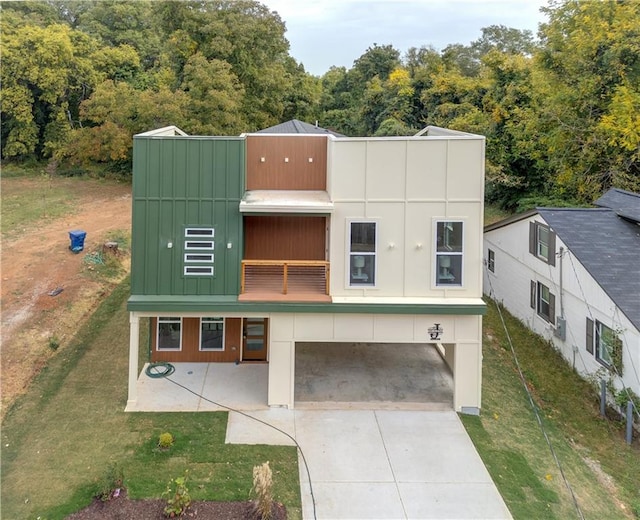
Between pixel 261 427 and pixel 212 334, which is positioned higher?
pixel 212 334

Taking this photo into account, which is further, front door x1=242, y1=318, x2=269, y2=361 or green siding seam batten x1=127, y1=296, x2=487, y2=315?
front door x1=242, y1=318, x2=269, y2=361

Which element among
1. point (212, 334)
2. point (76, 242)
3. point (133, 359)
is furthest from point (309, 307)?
point (76, 242)

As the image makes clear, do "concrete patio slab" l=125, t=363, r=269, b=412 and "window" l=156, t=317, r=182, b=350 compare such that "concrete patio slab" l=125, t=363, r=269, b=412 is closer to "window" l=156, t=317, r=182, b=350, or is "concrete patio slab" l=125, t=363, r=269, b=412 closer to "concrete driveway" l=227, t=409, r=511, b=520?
"window" l=156, t=317, r=182, b=350

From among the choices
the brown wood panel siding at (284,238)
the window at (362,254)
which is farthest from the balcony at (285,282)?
the window at (362,254)

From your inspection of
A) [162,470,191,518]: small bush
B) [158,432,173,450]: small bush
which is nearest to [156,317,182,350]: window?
[158,432,173,450]: small bush

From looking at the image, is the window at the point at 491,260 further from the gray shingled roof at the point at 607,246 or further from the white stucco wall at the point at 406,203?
the white stucco wall at the point at 406,203

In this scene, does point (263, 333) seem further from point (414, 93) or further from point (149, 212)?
point (414, 93)

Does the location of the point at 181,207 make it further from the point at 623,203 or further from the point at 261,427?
the point at 623,203
